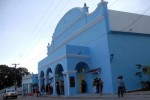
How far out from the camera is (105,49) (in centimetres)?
2372

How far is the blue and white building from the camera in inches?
921

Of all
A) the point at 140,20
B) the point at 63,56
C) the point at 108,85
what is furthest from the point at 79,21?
the point at 108,85

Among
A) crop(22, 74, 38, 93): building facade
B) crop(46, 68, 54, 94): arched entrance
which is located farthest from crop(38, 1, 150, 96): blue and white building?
crop(22, 74, 38, 93): building facade

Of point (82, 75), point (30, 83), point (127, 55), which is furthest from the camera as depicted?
point (30, 83)

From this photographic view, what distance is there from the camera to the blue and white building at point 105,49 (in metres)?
23.4

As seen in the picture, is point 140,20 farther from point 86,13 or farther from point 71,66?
point 71,66

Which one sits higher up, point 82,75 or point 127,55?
point 127,55

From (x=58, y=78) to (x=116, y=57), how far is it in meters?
10.9

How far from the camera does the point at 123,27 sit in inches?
966

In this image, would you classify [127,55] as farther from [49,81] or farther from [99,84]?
[49,81]

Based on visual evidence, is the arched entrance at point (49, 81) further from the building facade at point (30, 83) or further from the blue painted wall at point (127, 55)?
the building facade at point (30, 83)

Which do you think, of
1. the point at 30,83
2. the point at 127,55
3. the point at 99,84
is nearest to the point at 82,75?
the point at 127,55

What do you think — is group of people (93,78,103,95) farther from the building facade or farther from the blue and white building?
the building facade

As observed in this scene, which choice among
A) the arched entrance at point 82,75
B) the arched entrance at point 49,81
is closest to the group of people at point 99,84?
the arched entrance at point 82,75
